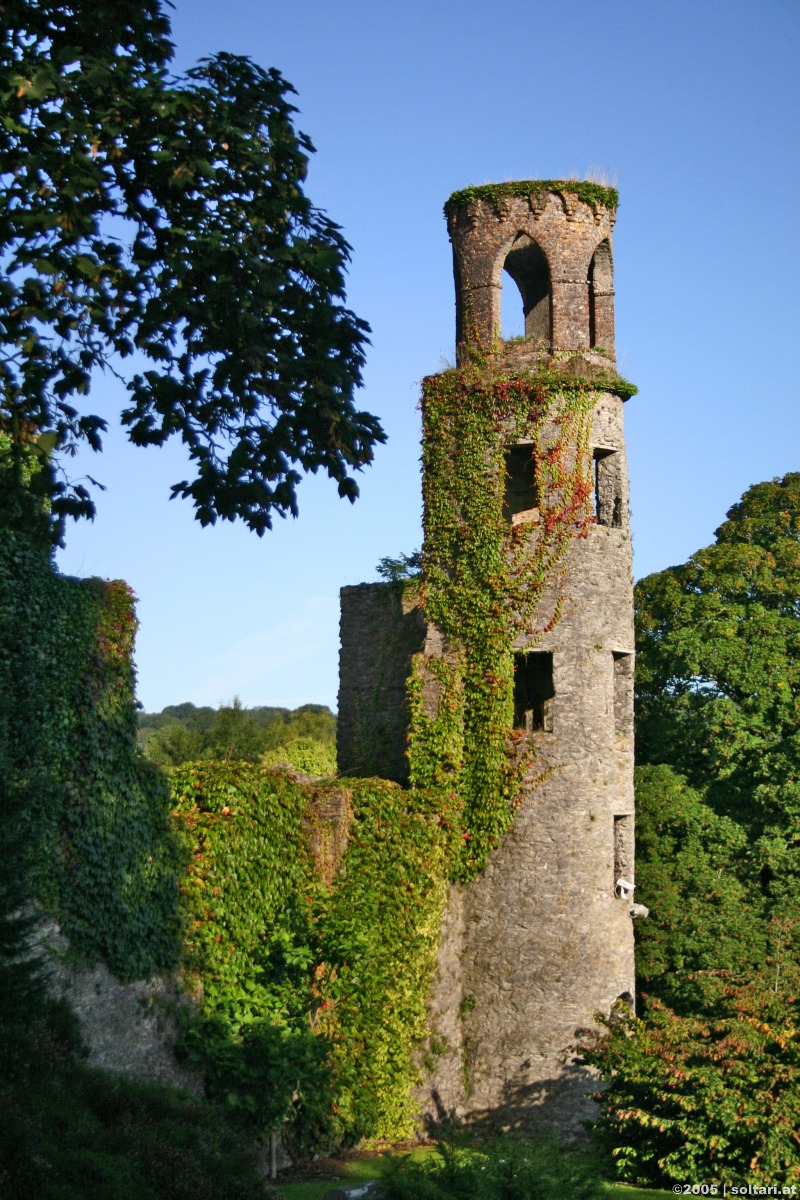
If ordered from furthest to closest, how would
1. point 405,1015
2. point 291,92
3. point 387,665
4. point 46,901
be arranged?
1. point 387,665
2. point 405,1015
3. point 46,901
4. point 291,92

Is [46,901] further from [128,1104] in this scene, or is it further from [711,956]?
[711,956]

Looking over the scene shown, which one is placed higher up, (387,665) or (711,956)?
(387,665)

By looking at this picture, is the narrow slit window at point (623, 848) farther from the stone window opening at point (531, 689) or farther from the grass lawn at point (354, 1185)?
the grass lawn at point (354, 1185)

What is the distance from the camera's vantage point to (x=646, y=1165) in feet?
51.5

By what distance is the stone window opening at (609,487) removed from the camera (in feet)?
70.4

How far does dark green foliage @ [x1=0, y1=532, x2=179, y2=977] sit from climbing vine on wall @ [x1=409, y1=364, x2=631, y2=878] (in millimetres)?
6378

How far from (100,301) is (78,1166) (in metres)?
4.91

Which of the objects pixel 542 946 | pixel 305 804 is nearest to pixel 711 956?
pixel 542 946

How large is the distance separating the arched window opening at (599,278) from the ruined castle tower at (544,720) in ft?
0.07

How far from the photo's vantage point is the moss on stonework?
21359 millimetres

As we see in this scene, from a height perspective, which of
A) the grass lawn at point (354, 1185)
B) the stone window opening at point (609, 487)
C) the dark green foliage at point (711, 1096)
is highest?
the stone window opening at point (609, 487)

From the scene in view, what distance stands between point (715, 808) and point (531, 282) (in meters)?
10.0

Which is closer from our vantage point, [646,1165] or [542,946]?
[646,1165]

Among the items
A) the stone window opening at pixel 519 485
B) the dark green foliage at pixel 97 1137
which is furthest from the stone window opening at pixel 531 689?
the dark green foliage at pixel 97 1137
